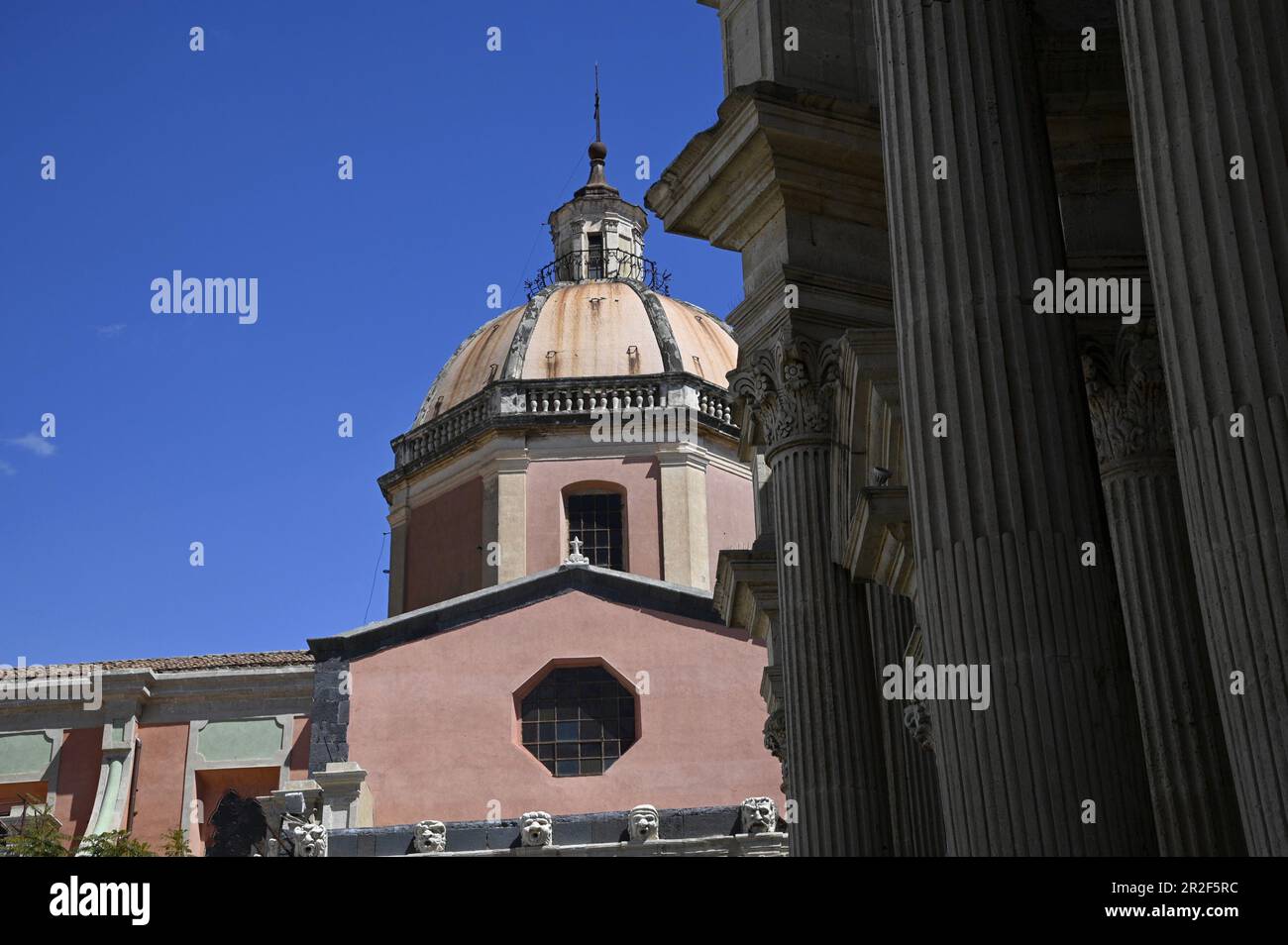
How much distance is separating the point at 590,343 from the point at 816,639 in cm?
2861

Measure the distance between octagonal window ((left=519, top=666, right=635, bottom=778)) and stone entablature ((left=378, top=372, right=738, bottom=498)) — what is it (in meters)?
7.19

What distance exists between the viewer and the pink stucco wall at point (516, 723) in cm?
3108

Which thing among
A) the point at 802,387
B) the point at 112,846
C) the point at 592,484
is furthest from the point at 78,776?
the point at 802,387

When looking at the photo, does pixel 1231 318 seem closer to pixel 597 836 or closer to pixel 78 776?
pixel 597 836

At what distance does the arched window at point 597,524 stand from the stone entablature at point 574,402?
1755 mm

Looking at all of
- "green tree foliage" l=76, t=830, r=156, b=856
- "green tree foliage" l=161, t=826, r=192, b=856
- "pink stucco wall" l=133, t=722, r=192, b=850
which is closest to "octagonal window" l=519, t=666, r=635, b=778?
"green tree foliage" l=161, t=826, r=192, b=856

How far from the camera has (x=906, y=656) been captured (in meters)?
11.2

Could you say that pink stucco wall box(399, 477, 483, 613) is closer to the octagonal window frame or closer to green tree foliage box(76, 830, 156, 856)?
the octagonal window frame

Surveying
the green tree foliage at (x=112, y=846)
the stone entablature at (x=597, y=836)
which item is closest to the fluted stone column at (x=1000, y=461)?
the stone entablature at (x=597, y=836)

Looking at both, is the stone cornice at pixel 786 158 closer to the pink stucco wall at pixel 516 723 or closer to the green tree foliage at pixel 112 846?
the pink stucco wall at pixel 516 723

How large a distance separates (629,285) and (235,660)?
1331 cm

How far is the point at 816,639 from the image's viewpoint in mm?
Answer: 12203

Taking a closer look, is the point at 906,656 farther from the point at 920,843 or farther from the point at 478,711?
the point at 478,711

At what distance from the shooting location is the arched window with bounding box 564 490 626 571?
122ft
